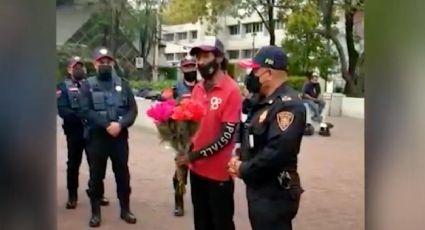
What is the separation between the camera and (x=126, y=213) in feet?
23.6

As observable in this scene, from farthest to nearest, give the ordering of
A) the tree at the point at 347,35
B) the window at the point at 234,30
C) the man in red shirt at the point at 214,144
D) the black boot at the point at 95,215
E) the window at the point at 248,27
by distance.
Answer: the window at the point at 234,30 → the window at the point at 248,27 → the tree at the point at 347,35 → the black boot at the point at 95,215 → the man in red shirt at the point at 214,144

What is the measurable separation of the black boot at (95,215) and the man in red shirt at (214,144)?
85.6 inches

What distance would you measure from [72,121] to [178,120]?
2756 mm

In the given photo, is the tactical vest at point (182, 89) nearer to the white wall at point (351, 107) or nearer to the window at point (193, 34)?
the white wall at point (351, 107)

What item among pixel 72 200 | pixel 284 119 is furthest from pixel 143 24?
pixel 284 119

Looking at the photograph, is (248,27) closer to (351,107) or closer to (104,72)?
(351,107)

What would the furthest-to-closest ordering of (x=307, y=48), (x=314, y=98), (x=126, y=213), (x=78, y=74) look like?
1. (x=307, y=48)
2. (x=314, y=98)
3. (x=78, y=74)
4. (x=126, y=213)

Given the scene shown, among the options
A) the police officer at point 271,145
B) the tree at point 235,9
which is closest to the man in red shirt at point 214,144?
the police officer at point 271,145

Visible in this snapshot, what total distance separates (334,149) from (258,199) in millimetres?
11065

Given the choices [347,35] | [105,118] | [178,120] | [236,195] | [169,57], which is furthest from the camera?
[169,57]

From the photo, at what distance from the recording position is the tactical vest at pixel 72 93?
7.38 m
